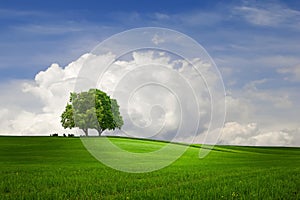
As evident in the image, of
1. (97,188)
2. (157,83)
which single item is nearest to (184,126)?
(157,83)

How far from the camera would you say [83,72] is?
27.0 meters

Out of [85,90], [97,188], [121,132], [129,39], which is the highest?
[129,39]

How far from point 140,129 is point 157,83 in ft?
10.6

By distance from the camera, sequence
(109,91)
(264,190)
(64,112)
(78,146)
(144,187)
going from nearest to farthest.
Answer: (264,190) < (144,187) < (109,91) < (78,146) < (64,112)

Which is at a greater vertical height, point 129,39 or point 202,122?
point 129,39

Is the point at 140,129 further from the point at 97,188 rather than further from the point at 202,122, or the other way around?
the point at 97,188

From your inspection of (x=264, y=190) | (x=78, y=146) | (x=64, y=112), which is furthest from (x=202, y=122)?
(x=64, y=112)

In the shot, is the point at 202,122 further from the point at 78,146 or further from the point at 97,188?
the point at 78,146

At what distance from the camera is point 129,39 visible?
2636cm

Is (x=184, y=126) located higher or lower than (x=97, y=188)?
higher

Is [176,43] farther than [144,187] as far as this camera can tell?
Yes

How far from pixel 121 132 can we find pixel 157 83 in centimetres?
465

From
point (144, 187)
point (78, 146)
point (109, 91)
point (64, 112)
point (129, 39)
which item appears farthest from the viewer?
point (64, 112)

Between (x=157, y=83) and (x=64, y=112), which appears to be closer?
(x=157, y=83)
